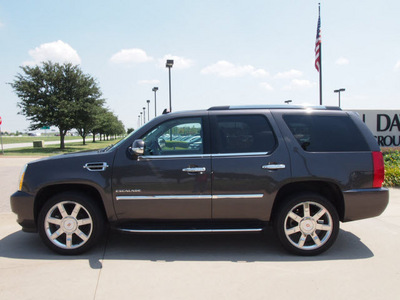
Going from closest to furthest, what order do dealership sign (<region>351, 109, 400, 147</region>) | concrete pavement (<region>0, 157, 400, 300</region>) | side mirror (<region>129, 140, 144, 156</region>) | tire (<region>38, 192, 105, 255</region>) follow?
1. concrete pavement (<region>0, 157, 400, 300</region>)
2. side mirror (<region>129, 140, 144, 156</region>)
3. tire (<region>38, 192, 105, 255</region>)
4. dealership sign (<region>351, 109, 400, 147</region>)

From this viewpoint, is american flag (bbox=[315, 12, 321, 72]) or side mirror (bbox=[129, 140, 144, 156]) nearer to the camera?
side mirror (bbox=[129, 140, 144, 156])

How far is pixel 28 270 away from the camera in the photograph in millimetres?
3598

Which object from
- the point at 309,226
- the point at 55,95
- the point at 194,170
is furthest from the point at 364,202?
the point at 55,95

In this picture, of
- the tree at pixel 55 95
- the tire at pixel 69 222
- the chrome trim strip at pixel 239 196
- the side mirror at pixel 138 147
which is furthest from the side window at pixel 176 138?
the tree at pixel 55 95

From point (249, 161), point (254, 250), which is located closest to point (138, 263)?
point (254, 250)

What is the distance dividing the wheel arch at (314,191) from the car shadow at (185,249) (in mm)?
475

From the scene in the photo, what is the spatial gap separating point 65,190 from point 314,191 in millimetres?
3171

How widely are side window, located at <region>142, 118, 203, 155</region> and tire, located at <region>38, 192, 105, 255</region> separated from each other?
98cm

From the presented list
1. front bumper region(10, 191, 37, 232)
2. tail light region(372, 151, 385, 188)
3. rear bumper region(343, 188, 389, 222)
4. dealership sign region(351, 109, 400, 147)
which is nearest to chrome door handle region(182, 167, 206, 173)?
rear bumper region(343, 188, 389, 222)

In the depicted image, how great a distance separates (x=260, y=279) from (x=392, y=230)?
9.38 feet

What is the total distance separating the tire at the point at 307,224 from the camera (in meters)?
3.90

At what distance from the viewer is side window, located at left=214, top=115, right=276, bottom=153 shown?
393cm

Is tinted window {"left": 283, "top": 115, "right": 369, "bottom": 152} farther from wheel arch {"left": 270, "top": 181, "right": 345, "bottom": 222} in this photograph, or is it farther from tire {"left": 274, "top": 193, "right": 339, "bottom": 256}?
tire {"left": 274, "top": 193, "right": 339, "bottom": 256}

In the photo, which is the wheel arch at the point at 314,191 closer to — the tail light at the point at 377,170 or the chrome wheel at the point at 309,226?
the chrome wheel at the point at 309,226
